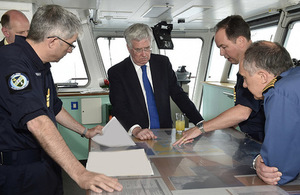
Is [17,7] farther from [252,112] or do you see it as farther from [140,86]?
[252,112]

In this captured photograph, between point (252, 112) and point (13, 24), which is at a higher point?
point (13, 24)

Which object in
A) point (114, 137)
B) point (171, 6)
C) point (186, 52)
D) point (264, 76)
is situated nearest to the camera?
point (264, 76)

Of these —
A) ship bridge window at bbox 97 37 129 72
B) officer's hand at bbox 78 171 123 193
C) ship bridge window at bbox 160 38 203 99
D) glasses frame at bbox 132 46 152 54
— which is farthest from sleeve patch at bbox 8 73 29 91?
ship bridge window at bbox 160 38 203 99

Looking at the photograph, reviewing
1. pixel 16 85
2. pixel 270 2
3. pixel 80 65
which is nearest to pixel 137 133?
pixel 16 85

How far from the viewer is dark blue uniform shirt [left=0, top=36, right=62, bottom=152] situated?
121cm

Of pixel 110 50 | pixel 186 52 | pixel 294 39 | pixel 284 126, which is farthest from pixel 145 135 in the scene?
pixel 186 52

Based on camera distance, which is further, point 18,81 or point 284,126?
point 18,81

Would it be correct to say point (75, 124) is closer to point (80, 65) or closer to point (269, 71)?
point (269, 71)

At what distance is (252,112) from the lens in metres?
1.84

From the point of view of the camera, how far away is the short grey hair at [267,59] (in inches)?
49.7

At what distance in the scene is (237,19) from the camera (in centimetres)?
198

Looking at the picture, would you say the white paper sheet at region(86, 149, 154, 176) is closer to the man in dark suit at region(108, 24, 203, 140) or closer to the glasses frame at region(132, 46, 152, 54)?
the man in dark suit at region(108, 24, 203, 140)

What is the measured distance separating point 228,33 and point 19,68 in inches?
56.9

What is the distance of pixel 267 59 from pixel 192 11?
143 inches
